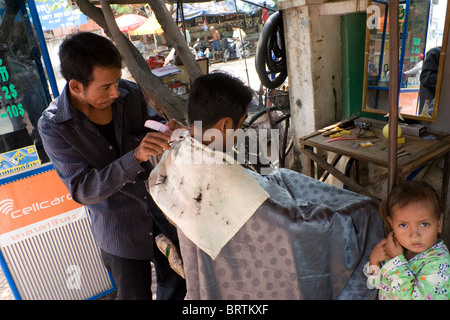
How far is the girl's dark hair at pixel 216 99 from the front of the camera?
132 centimetres

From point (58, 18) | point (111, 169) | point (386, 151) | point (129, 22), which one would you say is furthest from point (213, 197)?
point (129, 22)

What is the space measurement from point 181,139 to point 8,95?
1.24 metres

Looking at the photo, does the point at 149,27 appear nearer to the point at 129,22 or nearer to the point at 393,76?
the point at 129,22

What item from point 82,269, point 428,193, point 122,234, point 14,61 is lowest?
point 82,269

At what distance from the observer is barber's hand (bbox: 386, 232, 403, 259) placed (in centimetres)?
121

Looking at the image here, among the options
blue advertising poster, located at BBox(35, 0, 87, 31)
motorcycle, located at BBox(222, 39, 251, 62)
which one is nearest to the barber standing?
blue advertising poster, located at BBox(35, 0, 87, 31)

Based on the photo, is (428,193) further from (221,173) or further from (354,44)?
(354,44)

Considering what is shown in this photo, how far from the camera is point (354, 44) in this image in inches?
103

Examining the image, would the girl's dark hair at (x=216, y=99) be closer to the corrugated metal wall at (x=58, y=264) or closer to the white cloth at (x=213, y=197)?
the white cloth at (x=213, y=197)

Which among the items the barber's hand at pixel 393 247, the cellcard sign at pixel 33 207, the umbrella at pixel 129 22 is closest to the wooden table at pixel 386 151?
the barber's hand at pixel 393 247

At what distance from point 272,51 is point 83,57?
191cm

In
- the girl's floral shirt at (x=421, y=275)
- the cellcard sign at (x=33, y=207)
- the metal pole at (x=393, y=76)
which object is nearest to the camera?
the metal pole at (x=393, y=76)

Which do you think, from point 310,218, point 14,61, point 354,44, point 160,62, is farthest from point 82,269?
point 160,62

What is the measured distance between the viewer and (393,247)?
4.04 feet
